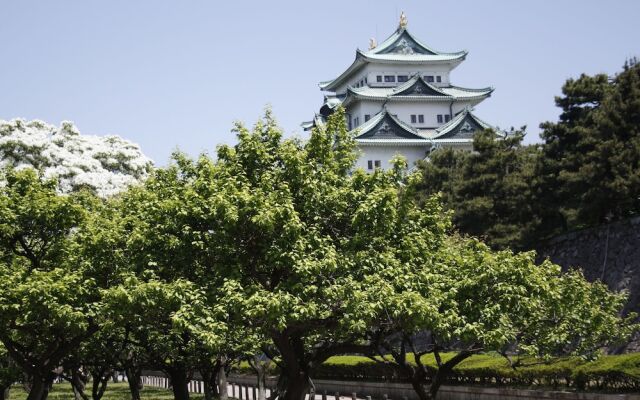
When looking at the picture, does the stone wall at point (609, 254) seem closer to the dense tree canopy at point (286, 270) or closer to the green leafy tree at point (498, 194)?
the green leafy tree at point (498, 194)

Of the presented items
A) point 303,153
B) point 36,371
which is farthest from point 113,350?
point 303,153

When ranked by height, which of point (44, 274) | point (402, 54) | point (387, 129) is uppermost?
point (402, 54)

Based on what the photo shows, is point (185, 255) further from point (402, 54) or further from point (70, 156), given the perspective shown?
point (402, 54)

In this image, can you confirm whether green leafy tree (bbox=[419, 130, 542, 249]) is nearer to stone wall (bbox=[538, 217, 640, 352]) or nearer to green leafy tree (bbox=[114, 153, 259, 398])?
stone wall (bbox=[538, 217, 640, 352])

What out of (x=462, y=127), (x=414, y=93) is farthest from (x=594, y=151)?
(x=414, y=93)

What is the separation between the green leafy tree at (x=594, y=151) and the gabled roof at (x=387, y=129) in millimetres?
29711

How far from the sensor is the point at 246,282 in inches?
612

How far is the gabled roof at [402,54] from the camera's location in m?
78.4

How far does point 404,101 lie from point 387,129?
698 cm

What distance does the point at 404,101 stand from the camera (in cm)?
7606

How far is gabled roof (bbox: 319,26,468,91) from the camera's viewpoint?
7844 cm

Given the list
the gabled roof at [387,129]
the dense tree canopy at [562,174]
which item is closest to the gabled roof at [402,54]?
the gabled roof at [387,129]

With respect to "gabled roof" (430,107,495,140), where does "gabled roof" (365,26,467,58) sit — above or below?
above

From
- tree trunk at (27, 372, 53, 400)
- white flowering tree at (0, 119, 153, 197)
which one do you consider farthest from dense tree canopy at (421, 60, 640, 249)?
white flowering tree at (0, 119, 153, 197)
